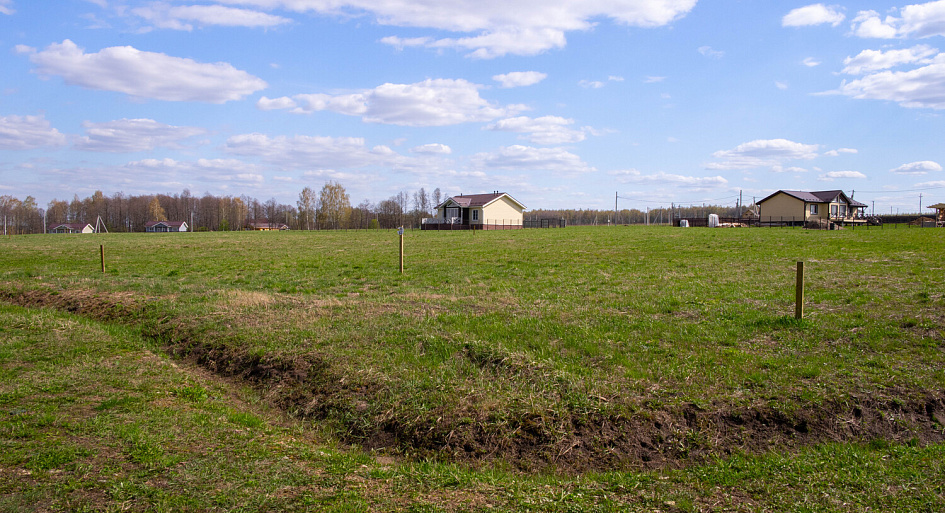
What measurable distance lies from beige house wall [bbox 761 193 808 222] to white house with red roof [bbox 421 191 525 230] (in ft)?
105

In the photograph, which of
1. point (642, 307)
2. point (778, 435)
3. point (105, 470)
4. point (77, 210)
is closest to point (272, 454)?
point (105, 470)

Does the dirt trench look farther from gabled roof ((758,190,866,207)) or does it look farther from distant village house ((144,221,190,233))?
distant village house ((144,221,190,233))

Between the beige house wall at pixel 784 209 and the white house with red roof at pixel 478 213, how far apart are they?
105 feet

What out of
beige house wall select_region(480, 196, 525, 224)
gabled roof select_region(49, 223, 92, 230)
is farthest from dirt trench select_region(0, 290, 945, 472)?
gabled roof select_region(49, 223, 92, 230)

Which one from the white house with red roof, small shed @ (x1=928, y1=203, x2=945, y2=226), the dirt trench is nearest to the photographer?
the dirt trench

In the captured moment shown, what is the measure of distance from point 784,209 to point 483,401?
71.4 meters

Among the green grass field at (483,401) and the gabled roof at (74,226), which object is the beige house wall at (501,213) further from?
the gabled roof at (74,226)

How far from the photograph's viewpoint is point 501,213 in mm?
72812

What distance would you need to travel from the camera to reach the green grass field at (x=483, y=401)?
14.0ft

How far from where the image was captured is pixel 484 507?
403 cm

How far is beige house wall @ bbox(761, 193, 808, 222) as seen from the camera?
208ft

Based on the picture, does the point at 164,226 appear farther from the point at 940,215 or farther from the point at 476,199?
the point at 940,215

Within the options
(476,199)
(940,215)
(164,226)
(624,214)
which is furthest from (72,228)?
(940,215)

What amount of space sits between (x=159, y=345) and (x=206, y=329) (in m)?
0.78
